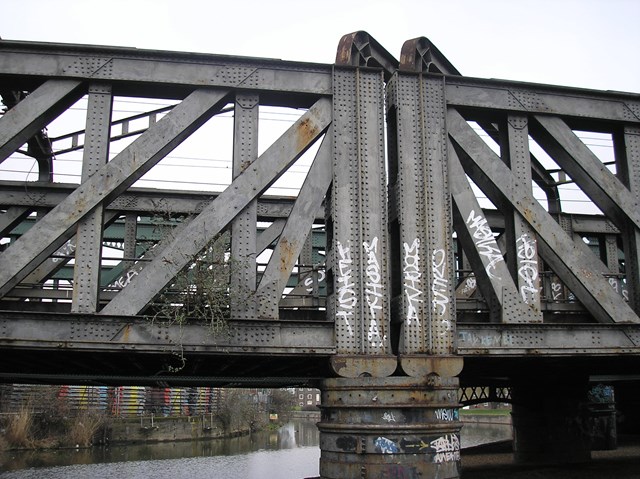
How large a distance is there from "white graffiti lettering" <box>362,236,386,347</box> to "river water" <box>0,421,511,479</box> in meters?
20.7

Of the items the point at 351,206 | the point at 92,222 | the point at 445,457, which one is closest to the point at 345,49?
the point at 351,206

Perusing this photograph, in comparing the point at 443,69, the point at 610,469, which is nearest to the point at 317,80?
the point at 443,69

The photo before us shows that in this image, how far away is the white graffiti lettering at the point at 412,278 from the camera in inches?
459

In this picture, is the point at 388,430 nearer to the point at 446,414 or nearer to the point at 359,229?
the point at 446,414

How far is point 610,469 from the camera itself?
18.1 m

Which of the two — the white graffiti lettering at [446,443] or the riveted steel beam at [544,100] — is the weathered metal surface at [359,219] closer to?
the white graffiti lettering at [446,443]

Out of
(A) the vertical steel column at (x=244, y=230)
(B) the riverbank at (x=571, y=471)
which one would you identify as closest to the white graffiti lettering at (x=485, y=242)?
(A) the vertical steel column at (x=244, y=230)

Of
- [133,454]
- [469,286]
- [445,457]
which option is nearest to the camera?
[445,457]

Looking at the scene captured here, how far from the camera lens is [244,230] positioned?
11.6m

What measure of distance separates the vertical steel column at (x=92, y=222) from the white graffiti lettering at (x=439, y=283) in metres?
5.83

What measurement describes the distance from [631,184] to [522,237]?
3.01 meters

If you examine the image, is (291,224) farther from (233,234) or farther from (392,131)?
(392,131)

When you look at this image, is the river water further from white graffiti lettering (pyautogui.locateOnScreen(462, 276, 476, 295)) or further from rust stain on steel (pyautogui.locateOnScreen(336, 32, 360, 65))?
rust stain on steel (pyautogui.locateOnScreen(336, 32, 360, 65))

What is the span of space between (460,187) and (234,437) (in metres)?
51.3
